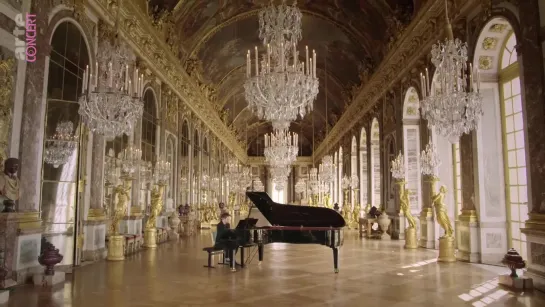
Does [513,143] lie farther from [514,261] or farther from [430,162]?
[514,261]

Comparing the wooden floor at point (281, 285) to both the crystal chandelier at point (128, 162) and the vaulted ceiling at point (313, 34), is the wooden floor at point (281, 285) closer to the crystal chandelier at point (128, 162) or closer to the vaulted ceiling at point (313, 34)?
the crystal chandelier at point (128, 162)

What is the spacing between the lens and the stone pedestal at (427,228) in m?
11.2

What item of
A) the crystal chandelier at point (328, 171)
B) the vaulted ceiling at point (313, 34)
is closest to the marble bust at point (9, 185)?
the vaulted ceiling at point (313, 34)

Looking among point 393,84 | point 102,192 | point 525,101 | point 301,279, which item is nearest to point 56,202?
point 102,192

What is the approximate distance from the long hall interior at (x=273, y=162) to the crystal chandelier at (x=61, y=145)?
0.12 ft

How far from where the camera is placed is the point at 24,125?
6371 mm

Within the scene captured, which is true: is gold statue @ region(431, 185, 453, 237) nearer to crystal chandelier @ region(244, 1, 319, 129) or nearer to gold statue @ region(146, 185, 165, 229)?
crystal chandelier @ region(244, 1, 319, 129)

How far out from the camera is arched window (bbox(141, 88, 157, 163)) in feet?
39.5

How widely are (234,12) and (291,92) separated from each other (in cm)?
1156

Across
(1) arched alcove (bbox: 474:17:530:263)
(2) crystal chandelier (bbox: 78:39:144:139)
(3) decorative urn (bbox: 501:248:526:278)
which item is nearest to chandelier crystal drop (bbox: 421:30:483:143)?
(3) decorative urn (bbox: 501:248:526:278)

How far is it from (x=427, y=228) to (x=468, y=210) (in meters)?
2.71

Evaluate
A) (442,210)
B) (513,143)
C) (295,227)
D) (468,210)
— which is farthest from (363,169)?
(295,227)

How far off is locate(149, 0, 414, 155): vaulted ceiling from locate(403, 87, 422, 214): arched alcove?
2.68 metres

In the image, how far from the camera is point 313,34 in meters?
19.4
